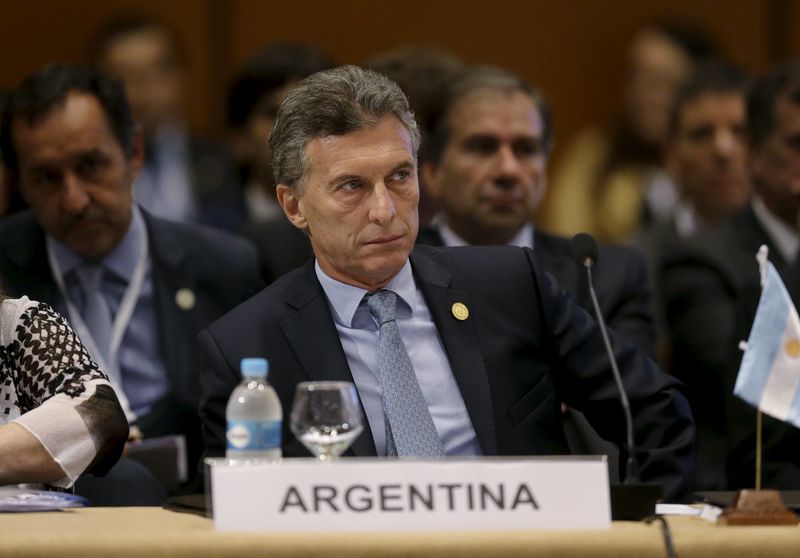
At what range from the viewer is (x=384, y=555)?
2295 millimetres

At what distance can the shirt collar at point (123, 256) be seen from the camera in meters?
4.64

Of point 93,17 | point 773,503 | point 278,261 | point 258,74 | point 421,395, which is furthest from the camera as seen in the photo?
point 93,17

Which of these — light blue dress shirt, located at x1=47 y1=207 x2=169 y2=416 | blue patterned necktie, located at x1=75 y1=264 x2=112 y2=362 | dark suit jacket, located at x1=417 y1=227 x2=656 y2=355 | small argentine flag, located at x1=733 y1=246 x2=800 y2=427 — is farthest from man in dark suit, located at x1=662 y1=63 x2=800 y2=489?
small argentine flag, located at x1=733 y1=246 x2=800 y2=427

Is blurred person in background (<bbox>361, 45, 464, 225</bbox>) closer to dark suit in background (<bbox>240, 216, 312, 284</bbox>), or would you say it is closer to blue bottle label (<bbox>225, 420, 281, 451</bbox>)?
dark suit in background (<bbox>240, 216, 312, 284</bbox>)

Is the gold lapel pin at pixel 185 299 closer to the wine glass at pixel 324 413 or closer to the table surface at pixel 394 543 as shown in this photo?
the wine glass at pixel 324 413

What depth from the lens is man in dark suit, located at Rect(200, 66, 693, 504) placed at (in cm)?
326

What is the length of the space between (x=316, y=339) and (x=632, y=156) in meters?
4.41

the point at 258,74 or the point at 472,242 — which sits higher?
the point at 258,74

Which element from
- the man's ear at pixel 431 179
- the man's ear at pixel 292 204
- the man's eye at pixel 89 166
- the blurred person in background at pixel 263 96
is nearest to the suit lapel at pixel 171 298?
the man's eye at pixel 89 166

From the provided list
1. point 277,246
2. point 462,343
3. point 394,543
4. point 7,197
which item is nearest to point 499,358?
point 462,343

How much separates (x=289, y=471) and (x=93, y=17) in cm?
546

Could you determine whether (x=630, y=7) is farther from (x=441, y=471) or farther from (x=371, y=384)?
(x=441, y=471)

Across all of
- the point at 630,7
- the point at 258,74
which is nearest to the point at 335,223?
the point at 258,74

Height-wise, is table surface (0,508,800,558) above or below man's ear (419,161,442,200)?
below
